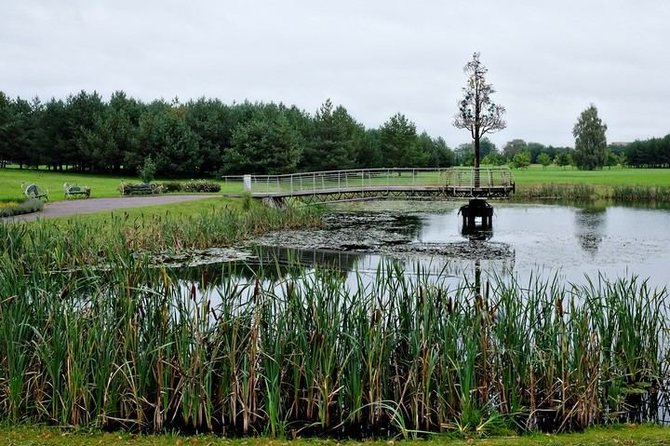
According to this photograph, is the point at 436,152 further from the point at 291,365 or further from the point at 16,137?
the point at 291,365

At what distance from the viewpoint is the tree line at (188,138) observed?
2372 inches

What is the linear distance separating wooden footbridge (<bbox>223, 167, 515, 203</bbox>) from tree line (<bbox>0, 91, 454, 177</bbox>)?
841 inches

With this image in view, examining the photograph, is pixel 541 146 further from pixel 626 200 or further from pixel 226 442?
pixel 226 442

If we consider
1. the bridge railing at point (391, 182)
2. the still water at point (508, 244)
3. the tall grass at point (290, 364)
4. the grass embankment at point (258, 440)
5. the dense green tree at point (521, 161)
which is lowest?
the still water at point (508, 244)

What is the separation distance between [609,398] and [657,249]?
61.4 feet

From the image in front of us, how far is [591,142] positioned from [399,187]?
75.5 meters

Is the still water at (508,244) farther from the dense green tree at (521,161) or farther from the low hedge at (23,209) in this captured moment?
the dense green tree at (521,161)

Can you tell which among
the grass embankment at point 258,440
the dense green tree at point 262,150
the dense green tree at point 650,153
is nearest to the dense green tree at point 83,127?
the dense green tree at point 262,150

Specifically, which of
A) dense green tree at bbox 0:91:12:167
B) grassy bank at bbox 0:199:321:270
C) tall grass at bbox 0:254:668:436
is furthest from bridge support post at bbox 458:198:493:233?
dense green tree at bbox 0:91:12:167

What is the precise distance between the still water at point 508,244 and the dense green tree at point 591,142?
211ft

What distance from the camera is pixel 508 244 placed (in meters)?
26.0

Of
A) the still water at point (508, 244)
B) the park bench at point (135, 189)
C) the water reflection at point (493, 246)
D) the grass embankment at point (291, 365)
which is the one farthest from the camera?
the park bench at point (135, 189)

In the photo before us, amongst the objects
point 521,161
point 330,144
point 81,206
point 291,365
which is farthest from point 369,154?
point 291,365

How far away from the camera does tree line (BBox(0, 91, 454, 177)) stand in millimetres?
60250
